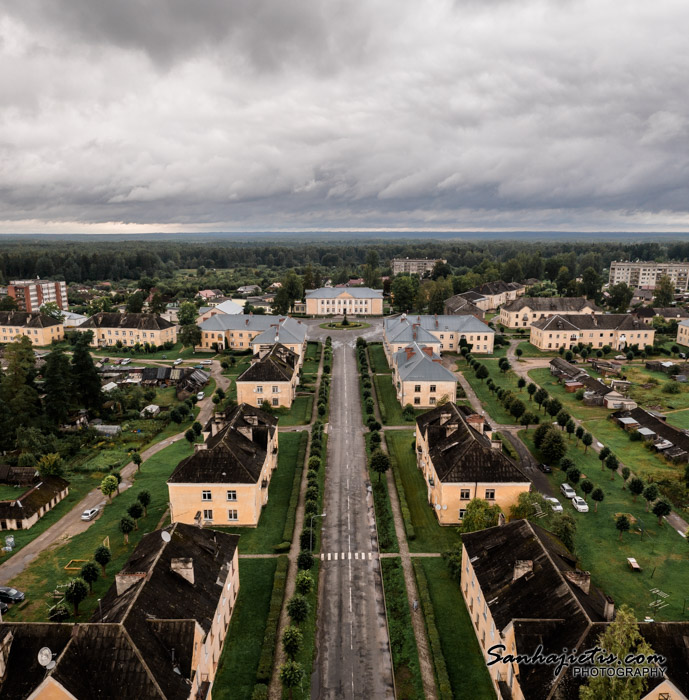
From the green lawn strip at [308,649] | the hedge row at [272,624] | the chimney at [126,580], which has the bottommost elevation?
the green lawn strip at [308,649]

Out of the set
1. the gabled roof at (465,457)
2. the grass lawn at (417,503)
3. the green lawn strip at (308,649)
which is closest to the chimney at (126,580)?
the green lawn strip at (308,649)

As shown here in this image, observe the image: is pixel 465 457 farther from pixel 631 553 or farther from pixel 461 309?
pixel 461 309

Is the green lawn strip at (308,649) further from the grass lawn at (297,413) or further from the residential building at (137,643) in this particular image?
the grass lawn at (297,413)

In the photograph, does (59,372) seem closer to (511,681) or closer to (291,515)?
(291,515)

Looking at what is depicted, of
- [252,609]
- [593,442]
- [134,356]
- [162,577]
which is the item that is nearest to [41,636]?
[162,577]

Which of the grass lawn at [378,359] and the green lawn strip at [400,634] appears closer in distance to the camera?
the green lawn strip at [400,634]

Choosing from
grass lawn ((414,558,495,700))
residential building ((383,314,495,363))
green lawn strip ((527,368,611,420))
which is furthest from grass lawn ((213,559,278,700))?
residential building ((383,314,495,363))
